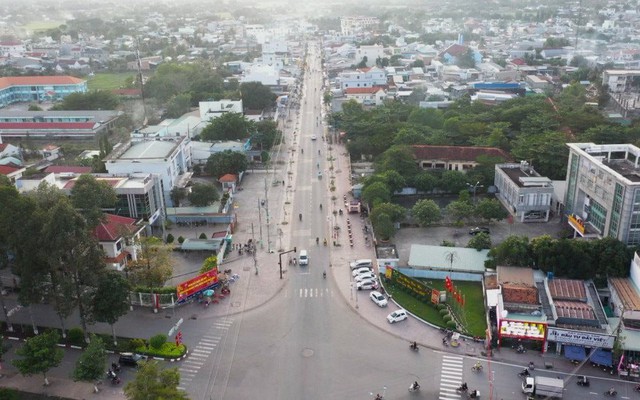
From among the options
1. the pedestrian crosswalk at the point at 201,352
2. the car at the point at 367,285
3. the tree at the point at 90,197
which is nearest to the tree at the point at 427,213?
the car at the point at 367,285

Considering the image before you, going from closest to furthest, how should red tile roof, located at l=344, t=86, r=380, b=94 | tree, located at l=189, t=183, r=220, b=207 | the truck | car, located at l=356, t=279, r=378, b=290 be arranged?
the truck → car, located at l=356, t=279, r=378, b=290 → tree, located at l=189, t=183, r=220, b=207 → red tile roof, located at l=344, t=86, r=380, b=94

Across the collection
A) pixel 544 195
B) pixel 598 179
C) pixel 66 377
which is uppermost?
pixel 598 179

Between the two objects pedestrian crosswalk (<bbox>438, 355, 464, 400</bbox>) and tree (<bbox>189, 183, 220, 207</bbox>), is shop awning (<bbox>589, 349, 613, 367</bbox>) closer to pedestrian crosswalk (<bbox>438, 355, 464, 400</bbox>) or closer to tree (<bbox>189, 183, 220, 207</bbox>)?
pedestrian crosswalk (<bbox>438, 355, 464, 400</bbox>)

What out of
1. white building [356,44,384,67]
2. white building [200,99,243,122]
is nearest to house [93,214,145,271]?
white building [200,99,243,122]

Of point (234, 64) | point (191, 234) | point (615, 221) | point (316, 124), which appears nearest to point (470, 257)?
point (615, 221)

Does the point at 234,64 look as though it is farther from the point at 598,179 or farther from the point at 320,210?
the point at 598,179

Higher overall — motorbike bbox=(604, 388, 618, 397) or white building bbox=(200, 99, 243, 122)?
white building bbox=(200, 99, 243, 122)
